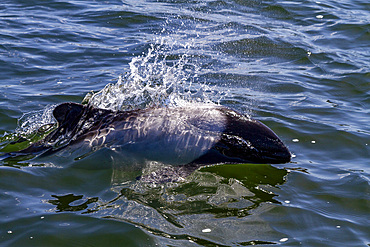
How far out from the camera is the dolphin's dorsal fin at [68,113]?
19.9 feet

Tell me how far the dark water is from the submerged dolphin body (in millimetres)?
252

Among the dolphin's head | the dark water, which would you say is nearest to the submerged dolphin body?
the dolphin's head

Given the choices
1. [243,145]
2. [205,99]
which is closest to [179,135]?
[243,145]

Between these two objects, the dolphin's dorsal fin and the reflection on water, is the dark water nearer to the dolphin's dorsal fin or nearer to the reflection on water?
the reflection on water

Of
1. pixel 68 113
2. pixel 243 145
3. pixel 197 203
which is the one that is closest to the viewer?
pixel 197 203

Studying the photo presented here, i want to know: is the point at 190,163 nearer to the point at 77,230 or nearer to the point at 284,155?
the point at 284,155

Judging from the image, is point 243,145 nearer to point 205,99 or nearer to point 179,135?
point 179,135

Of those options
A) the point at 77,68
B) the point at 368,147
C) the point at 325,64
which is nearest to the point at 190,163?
the point at 368,147

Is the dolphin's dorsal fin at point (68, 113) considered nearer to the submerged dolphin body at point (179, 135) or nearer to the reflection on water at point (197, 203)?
the submerged dolphin body at point (179, 135)

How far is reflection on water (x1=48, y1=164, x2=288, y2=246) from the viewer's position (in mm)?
4934

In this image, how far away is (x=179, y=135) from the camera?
5.82 m

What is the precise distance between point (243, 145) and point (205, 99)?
2193mm

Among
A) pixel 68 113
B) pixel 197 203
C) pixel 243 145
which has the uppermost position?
pixel 68 113

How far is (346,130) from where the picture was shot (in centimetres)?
743
